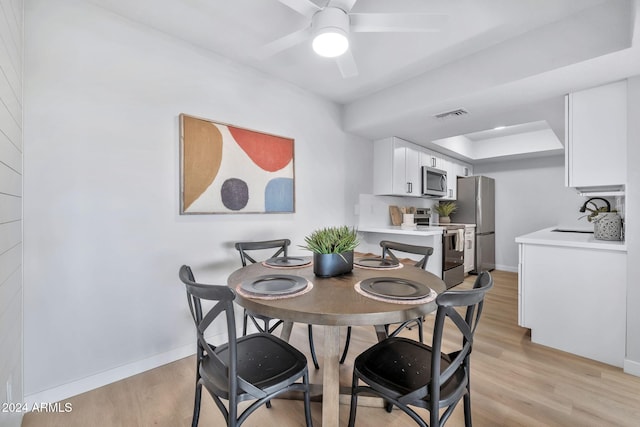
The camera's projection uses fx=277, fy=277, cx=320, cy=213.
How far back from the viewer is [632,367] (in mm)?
1857

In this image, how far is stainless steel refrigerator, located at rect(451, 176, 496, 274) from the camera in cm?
473

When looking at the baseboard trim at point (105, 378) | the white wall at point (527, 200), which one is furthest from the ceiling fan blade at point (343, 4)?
the white wall at point (527, 200)

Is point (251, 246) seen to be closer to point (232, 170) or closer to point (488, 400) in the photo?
point (232, 170)

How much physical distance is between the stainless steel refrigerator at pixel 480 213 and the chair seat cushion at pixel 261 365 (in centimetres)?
430

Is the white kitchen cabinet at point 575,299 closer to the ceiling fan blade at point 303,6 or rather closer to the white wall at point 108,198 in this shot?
the ceiling fan blade at point 303,6

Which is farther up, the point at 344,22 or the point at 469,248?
the point at 344,22

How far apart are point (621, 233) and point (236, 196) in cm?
315

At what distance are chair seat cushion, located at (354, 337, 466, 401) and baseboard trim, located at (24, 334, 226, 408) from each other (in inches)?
61.2

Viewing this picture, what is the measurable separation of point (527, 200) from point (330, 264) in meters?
4.99

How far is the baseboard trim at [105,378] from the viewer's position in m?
1.58

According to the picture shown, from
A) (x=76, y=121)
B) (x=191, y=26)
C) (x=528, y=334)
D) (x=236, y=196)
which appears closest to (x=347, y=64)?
(x=191, y=26)

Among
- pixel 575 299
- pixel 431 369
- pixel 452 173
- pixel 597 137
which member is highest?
pixel 452 173

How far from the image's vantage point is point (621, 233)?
2213 millimetres

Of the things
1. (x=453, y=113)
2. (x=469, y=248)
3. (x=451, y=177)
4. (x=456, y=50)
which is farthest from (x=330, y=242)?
(x=451, y=177)
